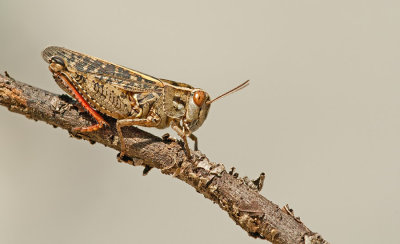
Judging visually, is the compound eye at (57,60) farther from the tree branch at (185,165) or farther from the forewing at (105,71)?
the tree branch at (185,165)

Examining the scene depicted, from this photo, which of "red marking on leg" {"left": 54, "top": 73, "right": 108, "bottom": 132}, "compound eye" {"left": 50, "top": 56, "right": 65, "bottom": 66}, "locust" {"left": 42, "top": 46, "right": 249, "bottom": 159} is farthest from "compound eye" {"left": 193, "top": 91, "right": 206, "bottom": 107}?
"compound eye" {"left": 50, "top": 56, "right": 65, "bottom": 66}

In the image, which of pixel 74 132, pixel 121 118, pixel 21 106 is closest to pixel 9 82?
pixel 21 106

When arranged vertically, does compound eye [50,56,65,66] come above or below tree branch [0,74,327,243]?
above

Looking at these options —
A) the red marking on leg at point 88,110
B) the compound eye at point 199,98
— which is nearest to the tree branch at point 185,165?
the red marking on leg at point 88,110

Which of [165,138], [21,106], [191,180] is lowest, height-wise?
[21,106]

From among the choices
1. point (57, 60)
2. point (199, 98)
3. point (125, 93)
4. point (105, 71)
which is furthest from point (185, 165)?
point (57, 60)

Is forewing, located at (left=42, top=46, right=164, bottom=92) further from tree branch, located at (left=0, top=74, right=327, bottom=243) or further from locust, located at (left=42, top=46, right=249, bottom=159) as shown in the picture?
tree branch, located at (left=0, top=74, right=327, bottom=243)

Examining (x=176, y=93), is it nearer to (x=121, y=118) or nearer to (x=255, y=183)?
(x=121, y=118)
